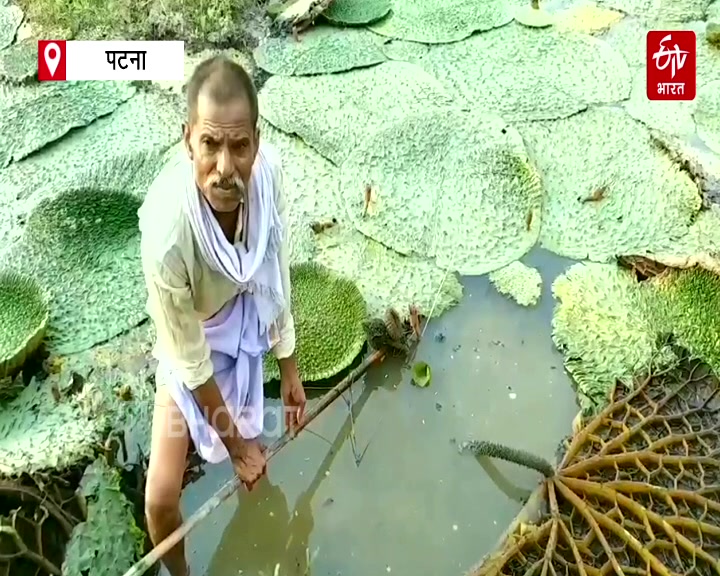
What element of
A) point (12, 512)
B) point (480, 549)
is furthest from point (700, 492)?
point (12, 512)

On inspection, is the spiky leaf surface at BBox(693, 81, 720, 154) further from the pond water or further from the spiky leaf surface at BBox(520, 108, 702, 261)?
the pond water

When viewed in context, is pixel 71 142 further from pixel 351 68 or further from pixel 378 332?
pixel 378 332

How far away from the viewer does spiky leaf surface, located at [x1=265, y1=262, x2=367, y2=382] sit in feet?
6.75

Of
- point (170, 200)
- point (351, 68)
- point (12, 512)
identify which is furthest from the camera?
point (351, 68)

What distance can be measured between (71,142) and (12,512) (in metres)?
1.39

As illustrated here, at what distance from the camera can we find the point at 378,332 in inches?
81.8

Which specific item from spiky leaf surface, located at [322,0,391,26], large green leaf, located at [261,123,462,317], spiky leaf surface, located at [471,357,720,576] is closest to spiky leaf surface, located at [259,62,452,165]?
large green leaf, located at [261,123,462,317]

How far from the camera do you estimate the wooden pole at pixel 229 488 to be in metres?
1.55

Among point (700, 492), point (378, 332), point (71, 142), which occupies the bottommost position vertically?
point (700, 492)

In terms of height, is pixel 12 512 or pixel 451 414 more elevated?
pixel 12 512

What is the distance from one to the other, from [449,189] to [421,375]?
2.24 ft

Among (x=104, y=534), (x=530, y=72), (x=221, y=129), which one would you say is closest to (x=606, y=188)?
(x=530, y=72)

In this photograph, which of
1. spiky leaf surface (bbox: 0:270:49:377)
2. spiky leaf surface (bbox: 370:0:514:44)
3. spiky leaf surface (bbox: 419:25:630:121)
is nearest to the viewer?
spiky leaf surface (bbox: 0:270:49:377)

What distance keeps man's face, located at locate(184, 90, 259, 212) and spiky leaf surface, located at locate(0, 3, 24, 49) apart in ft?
6.79
